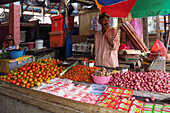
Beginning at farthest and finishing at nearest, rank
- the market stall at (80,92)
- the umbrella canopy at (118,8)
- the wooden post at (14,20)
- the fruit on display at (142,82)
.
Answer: the wooden post at (14,20), the umbrella canopy at (118,8), the fruit on display at (142,82), the market stall at (80,92)

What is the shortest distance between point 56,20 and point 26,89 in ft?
20.6

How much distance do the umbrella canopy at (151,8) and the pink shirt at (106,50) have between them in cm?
119

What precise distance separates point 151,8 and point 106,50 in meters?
1.75

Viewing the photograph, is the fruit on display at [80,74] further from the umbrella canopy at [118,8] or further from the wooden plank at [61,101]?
the umbrella canopy at [118,8]

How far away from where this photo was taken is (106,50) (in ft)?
13.3

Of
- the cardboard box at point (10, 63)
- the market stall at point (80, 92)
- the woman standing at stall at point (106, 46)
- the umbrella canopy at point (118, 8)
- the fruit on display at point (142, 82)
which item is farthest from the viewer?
the umbrella canopy at point (118, 8)

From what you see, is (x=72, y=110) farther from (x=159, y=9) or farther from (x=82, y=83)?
(x=159, y=9)

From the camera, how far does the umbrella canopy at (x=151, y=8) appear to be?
3578 millimetres

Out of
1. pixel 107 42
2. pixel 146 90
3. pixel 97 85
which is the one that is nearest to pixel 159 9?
pixel 107 42

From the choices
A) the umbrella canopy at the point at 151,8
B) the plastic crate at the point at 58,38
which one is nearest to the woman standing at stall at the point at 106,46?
the umbrella canopy at the point at 151,8

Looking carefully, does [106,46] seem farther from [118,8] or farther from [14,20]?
[14,20]

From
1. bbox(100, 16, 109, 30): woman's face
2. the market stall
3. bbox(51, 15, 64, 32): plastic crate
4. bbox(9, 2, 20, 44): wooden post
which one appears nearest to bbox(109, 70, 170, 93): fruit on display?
the market stall

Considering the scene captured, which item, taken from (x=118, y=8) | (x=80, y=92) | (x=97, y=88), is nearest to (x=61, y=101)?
(x=80, y=92)

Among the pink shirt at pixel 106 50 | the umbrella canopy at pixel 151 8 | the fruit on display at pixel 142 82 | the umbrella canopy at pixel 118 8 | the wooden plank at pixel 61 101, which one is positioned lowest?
the wooden plank at pixel 61 101
